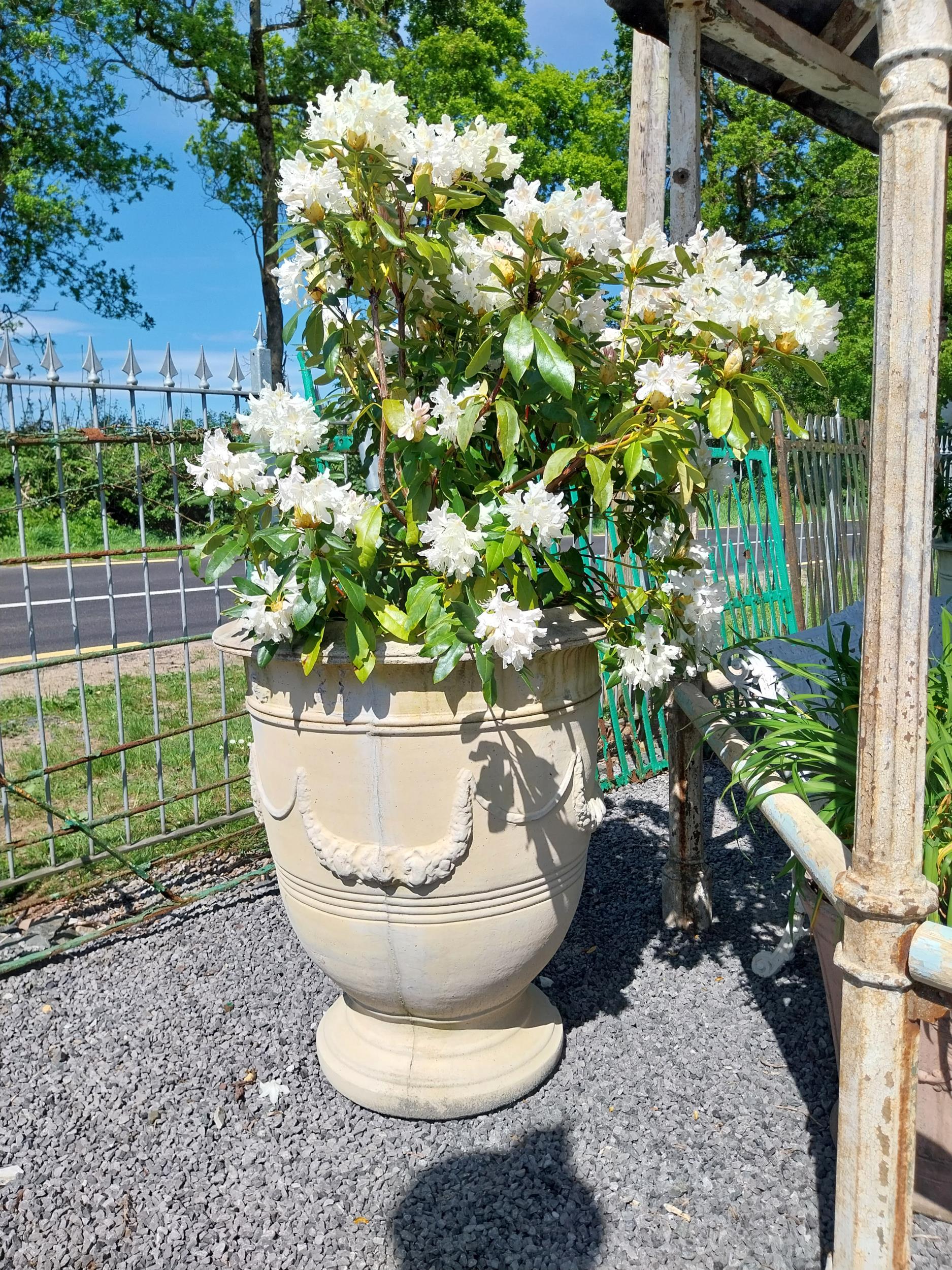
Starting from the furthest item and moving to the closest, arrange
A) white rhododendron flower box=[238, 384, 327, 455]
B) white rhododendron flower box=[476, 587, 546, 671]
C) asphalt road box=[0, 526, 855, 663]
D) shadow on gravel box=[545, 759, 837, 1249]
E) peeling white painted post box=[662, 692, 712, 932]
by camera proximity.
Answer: asphalt road box=[0, 526, 855, 663]
peeling white painted post box=[662, 692, 712, 932]
shadow on gravel box=[545, 759, 837, 1249]
white rhododendron flower box=[238, 384, 327, 455]
white rhododendron flower box=[476, 587, 546, 671]

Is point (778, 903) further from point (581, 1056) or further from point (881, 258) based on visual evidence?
point (881, 258)

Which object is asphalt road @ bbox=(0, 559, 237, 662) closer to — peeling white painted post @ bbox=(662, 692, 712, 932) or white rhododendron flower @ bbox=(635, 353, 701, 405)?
peeling white painted post @ bbox=(662, 692, 712, 932)

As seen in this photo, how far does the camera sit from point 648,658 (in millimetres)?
1906

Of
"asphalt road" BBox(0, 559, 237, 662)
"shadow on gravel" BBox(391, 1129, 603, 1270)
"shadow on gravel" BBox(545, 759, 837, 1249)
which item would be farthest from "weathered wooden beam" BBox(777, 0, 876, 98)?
"asphalt road" BBox(0, 559, 237, 662)

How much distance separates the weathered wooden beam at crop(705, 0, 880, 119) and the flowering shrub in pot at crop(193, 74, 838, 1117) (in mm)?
1219

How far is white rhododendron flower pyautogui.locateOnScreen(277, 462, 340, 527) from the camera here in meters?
1.62

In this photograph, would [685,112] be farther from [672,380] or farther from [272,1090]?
[272,1090]

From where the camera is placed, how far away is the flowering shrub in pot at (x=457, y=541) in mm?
1623

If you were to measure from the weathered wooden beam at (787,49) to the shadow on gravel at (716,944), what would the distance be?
9.07 feet

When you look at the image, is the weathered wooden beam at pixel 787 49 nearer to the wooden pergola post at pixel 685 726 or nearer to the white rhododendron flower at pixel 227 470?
the wooden pergola post at pixel 685 726

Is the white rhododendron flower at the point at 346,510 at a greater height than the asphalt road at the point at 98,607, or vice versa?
the white rhododendron flower at the point at 346,510

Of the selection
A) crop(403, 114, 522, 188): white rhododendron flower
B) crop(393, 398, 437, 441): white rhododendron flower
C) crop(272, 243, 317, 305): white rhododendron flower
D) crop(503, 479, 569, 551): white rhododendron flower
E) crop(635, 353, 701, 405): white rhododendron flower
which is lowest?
crop(503, 479, 569, 551): white rhododendron flower

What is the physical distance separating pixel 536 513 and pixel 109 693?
553 centimetres

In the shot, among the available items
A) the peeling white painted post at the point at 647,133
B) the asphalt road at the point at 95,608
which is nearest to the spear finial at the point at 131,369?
the peeling white painted post at the point at 647,133
